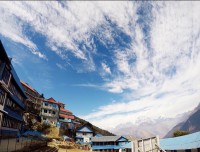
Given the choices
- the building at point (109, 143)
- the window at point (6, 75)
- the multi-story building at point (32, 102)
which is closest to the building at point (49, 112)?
the multi-story building at point (32, 102)

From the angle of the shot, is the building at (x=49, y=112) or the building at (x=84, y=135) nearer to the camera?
the building at (x=84, y=135)

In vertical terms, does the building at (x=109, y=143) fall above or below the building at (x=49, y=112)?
below

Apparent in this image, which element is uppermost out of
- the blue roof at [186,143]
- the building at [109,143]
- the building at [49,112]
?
the building at [49,112]

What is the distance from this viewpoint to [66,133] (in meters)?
76.2

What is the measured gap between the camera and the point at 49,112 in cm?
7462

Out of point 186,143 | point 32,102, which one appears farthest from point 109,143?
point 32,102

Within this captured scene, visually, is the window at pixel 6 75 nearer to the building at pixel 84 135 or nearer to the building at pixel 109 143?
the building at pixel 109 143

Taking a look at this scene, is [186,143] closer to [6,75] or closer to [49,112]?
[6,75]

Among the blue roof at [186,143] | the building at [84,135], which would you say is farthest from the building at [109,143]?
the blue roof at [186,143]

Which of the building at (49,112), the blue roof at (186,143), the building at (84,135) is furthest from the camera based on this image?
the building at (49,112)

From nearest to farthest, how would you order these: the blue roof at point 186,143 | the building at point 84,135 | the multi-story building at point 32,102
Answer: the blue roof at point 186,143, the building at point 84,135, the multi-story building at point 32,102

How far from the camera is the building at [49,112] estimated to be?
73.2 m

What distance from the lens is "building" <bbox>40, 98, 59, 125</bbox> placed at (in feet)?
240

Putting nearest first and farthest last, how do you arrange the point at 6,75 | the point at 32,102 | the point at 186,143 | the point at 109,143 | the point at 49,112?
1. the point at 6,75
2. the point at 186,143
3. the point at 109,143
4. the point at 49,112
5. the point at 32,102
